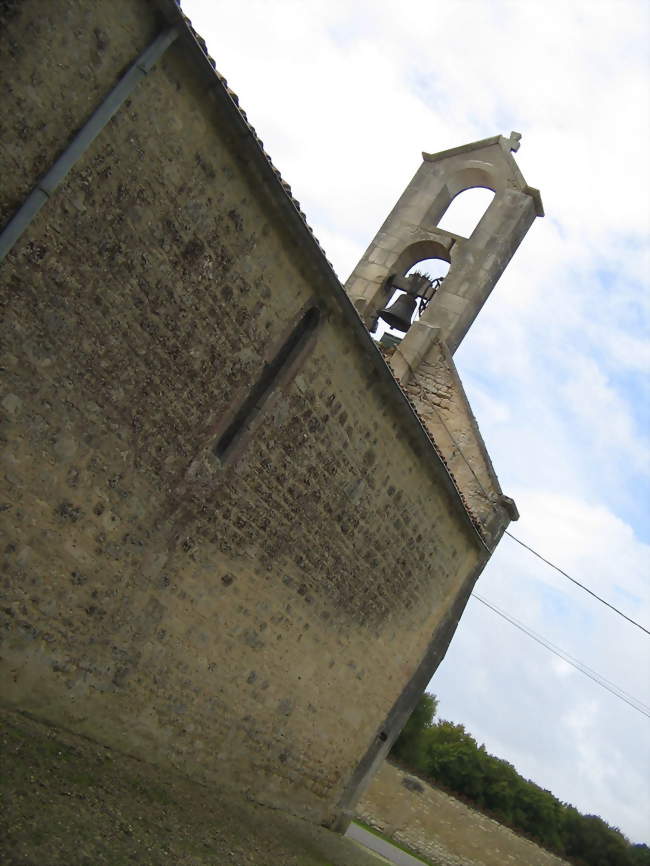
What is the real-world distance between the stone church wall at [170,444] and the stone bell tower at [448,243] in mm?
3845

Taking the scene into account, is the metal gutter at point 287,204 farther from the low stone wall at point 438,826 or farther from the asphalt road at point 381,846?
the low stone wall at point 438,826

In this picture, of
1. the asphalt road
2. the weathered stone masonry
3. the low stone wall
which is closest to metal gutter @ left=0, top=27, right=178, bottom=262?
the weathered stone masonry

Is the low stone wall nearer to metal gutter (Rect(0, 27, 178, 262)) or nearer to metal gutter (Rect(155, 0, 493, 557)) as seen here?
metal gutter (Rect(155, 0, 493, 557))

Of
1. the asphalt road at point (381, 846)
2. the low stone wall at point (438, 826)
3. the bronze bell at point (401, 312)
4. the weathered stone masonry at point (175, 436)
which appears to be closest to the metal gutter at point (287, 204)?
the weathered stone masonry at point (175, 436)

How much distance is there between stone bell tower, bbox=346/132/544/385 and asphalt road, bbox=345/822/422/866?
8716 millimetres

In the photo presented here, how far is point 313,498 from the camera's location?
870cm

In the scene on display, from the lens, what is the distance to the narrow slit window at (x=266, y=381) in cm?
743

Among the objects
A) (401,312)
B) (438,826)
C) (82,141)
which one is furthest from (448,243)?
(438,826)

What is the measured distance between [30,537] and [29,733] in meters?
1.48

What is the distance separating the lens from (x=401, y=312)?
525 inches

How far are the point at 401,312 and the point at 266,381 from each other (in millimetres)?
6152

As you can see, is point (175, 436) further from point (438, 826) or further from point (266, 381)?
point (438, 826)

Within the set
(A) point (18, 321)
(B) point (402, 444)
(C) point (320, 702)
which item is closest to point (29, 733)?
(A) point (18, 321)

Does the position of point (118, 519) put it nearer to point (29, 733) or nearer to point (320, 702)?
point (29, 733)
